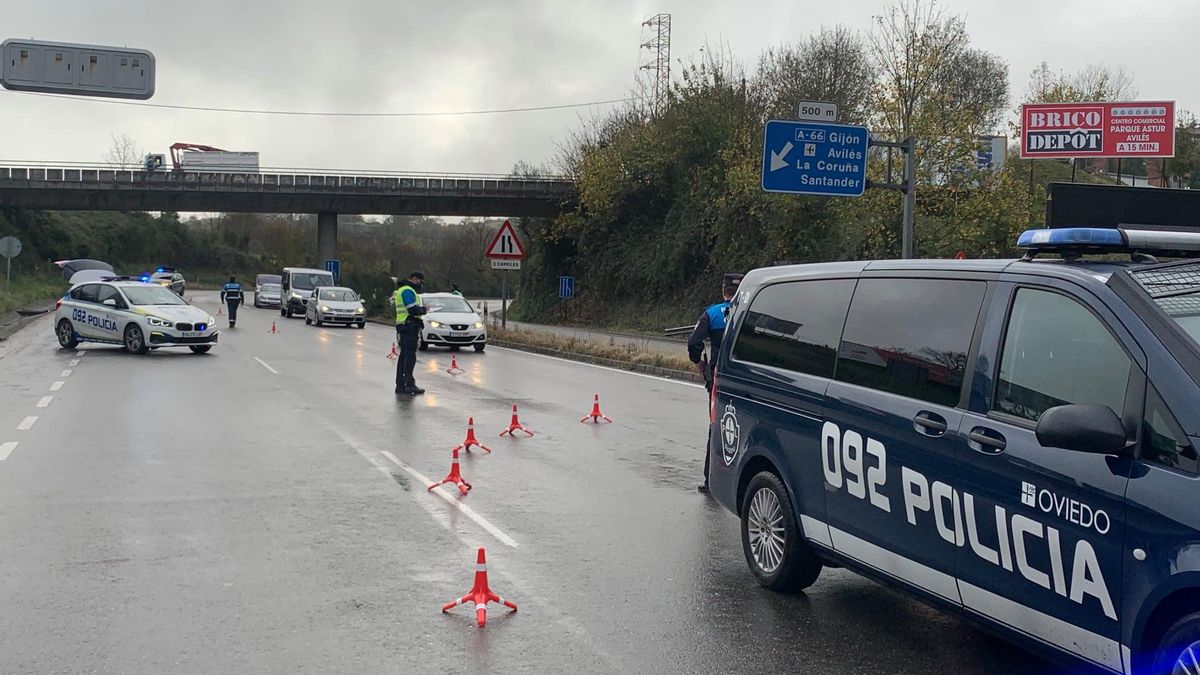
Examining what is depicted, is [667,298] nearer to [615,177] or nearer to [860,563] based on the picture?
[615,177]

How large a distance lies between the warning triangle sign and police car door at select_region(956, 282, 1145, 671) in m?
25.6

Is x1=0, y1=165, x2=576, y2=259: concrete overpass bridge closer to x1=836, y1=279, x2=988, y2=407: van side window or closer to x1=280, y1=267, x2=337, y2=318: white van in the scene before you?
x1=280, y1=267, x2=337, y2=318: white van

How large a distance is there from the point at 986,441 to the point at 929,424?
361mm

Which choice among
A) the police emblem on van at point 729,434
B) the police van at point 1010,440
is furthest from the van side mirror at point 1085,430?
the police emblem on van at point 729,434

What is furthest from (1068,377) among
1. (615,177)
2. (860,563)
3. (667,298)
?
(615,177)

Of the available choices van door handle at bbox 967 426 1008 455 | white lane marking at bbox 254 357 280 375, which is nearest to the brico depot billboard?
white lane marking at bbox 254 357 280 375

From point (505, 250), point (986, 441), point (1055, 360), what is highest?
point (505, 250)

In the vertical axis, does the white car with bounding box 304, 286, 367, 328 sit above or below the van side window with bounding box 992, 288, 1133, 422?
below

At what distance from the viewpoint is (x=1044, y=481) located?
4.23 meters

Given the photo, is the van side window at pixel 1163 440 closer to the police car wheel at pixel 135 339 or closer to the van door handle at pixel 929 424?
the van door handle at pixel 929 424

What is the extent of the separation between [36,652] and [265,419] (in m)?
8.78

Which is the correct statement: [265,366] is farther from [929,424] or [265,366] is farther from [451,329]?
[929,424]

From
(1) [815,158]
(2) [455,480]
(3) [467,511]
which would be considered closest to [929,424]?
(3) [467,511]

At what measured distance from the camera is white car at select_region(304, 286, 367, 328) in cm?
4084
